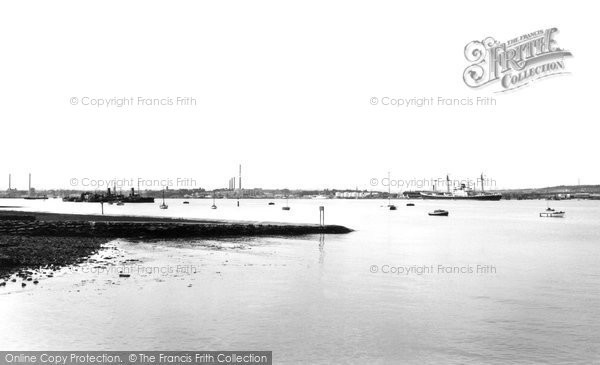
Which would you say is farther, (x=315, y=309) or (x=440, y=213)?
(x=440, y=213)

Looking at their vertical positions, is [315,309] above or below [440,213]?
above

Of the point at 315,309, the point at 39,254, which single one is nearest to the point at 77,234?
the point at 39,254

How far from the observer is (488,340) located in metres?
18.7

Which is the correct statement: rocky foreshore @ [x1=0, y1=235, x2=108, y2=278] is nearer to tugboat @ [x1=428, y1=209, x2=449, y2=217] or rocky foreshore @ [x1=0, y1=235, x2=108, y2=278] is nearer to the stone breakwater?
the stone breakwater

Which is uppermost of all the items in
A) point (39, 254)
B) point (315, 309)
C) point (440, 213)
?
point (39, 254)

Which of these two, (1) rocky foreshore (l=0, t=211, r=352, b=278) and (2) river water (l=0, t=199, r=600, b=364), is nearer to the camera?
(2) river water (l=0, t=199, r=600, b=364)

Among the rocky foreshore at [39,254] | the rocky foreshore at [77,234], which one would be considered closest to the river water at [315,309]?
the rocky foreshore at [39,254]

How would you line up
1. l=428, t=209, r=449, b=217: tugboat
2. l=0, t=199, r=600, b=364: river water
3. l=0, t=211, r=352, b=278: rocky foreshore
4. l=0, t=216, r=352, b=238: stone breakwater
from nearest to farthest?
l=0, t=199, r=600, b=364: river water < l=0, t=211, r=352, b=278: rocky foreshore < l=0, t=216, r=352, b=238: stone breakwater < l=428, t=209, r=449, b=217: tugboat

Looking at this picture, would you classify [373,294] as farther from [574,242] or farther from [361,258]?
[574,242]

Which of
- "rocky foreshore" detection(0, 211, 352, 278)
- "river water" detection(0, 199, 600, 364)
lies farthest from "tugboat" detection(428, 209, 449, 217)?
"river water" detection(0, 199, 600, 364)

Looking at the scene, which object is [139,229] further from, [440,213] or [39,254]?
[440,213]

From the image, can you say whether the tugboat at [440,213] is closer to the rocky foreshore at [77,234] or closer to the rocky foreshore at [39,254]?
the rocky foreshore at [77,234]

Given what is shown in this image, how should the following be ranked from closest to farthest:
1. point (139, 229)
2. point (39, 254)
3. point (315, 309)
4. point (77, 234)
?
point (315, 309) → point (39, 254) → point (77, 234) → point (139, 229)

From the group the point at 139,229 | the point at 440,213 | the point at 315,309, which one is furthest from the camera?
the point at 440,213
